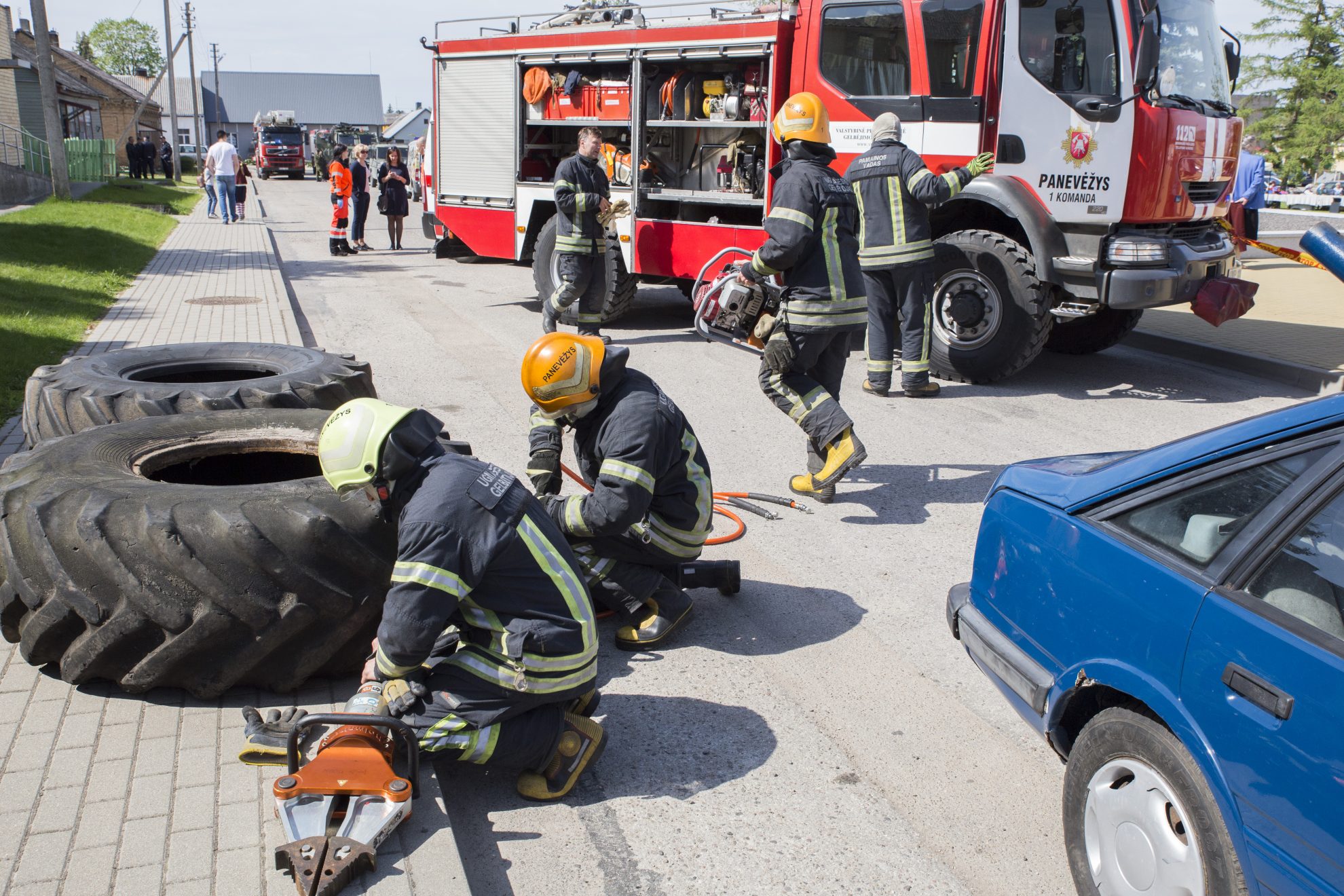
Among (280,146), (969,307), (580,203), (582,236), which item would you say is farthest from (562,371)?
(280,146)

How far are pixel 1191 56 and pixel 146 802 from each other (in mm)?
8855

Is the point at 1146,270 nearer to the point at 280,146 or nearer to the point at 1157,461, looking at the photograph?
the point at 1157,461

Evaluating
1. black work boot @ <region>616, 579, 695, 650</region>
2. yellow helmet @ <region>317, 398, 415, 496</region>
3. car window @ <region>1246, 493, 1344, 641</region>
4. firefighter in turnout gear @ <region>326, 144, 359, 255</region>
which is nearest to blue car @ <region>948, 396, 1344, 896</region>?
car window @ <region>1246, 493, 1344, 641</region>

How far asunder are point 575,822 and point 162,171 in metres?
57.4

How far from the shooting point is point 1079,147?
825 centimetres

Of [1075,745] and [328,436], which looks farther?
[328,436]

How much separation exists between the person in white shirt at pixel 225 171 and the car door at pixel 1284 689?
23090mm

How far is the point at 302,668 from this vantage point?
11.5 ft

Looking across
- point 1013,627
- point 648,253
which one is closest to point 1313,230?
A: point 1013,627

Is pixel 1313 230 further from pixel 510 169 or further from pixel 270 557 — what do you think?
pixel 510 169

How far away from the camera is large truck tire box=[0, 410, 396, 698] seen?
132 inches

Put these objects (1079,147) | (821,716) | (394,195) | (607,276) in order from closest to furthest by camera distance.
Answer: (821,716) → (1079,147) → (607,276) → (394,195)

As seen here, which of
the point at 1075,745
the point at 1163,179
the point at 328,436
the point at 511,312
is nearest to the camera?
the point at 1075,745

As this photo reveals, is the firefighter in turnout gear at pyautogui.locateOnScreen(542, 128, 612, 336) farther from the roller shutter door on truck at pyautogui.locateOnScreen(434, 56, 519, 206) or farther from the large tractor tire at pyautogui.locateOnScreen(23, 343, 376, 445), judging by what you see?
the large tractor tire at pyautogui.locateOnScreen(23, 343, 376, 445)
